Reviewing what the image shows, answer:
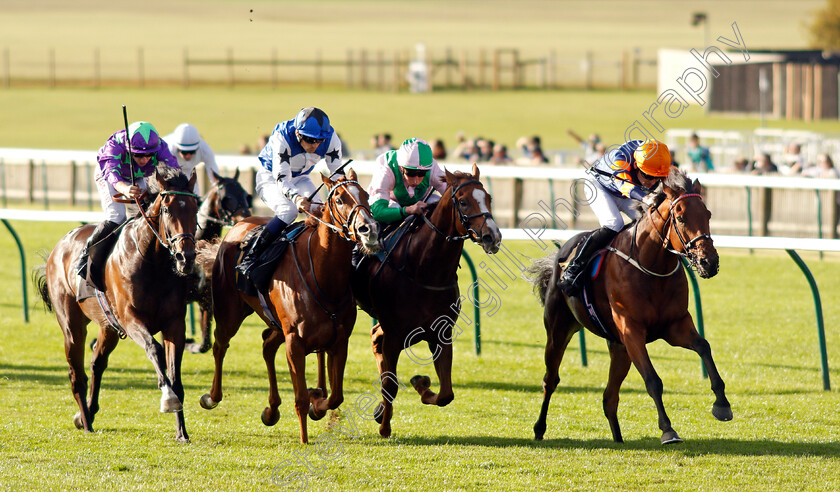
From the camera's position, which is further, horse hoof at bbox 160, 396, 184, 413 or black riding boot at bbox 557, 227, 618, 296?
black riding boot at bbox 557, 227, 618, 296

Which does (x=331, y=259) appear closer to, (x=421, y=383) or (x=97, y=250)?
(x=421, y=383)

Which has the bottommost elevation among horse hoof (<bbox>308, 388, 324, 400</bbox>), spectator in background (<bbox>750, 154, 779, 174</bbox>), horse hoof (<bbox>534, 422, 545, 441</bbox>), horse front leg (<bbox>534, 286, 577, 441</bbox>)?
horse hoof (<bbox>534, 422, 545, 441</bbox>)

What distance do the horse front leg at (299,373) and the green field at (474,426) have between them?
6.7 inches

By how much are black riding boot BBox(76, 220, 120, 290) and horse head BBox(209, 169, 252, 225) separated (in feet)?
8.51

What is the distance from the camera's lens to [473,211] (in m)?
5.57

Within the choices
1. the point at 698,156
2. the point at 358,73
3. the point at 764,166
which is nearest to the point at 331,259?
the point at 764,166

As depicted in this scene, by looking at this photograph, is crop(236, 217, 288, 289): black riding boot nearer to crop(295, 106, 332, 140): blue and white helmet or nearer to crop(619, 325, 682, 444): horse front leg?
crop(295, 106, 332, 140): blue and white helmet

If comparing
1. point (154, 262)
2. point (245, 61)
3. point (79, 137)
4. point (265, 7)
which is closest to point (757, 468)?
point (154, 262)

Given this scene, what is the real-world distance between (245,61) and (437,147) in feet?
129

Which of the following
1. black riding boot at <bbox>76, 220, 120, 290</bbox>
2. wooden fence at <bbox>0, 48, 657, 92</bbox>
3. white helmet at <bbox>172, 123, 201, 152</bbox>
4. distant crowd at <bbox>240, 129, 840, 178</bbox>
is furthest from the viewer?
wooden fence at <bbox>0, 48, 657, 92</bbox>

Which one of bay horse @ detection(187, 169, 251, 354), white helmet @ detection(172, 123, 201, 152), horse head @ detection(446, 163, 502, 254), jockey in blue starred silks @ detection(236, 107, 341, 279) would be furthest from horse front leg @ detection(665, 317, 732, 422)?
bay horse @ detection(187, 169, 251, 354)

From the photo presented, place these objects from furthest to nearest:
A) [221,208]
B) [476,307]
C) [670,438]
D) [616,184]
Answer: [221,208] < [476,307] < [616,184] < [670,438]

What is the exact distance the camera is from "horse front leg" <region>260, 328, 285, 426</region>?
613 cm

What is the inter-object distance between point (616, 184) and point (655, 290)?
799mm
